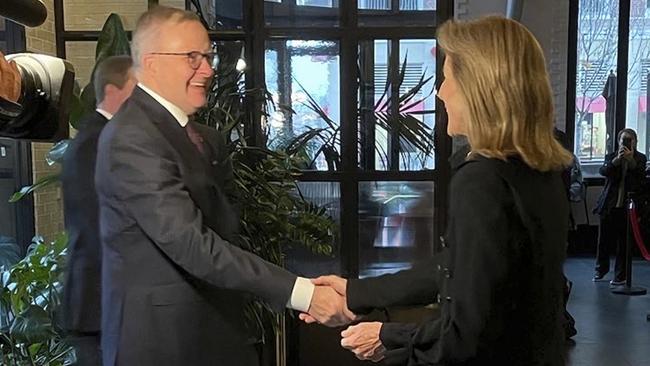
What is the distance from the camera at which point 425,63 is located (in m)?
4.80

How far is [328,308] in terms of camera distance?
2.02m

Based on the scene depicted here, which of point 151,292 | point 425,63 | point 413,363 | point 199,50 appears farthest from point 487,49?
point 425,63

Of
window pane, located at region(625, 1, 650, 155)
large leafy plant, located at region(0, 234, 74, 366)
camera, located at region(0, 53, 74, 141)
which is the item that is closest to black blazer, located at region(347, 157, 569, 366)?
camera, located at region(0, 53, 74, 141)

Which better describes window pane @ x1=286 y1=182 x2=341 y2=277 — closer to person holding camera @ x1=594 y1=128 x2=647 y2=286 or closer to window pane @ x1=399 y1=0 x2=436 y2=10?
window pane @ x1=399 y1=0 x2=436 y2=10

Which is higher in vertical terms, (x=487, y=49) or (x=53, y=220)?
(x=487, y=49)

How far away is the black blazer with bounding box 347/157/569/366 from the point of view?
4.45ft

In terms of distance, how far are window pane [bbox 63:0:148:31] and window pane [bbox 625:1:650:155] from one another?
6.20 m

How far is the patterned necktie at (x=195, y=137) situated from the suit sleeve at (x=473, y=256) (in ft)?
2.64

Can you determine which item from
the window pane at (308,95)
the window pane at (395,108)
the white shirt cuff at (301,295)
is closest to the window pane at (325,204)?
the window pane at (308,95)

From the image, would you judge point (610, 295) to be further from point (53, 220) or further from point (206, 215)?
point (206, 215)

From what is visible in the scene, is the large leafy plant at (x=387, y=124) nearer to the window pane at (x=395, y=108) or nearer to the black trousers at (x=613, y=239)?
the window pane at (x=395, y=108)

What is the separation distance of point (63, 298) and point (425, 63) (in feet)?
10.2

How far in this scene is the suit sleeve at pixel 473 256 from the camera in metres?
1.35

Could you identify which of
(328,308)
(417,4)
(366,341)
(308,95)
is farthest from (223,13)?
(366,341)
